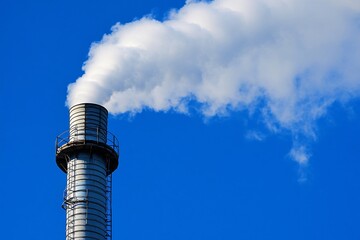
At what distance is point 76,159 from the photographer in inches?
2072

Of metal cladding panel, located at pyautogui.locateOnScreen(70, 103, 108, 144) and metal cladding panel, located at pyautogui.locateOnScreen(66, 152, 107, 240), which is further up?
metal cladding panel, located at pyautogui.locateOnScreen(70, 103, 108, 144)

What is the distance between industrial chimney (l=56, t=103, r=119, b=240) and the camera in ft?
167

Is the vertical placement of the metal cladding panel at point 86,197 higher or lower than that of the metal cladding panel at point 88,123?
lower

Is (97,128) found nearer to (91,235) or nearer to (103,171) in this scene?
(103,171)

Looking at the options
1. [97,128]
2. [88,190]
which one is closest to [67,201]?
[88,190]

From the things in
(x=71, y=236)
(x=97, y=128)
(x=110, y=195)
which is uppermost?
(x=97, y=128)

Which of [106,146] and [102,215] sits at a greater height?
[106,146]

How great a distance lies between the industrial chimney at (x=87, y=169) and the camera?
50.8 meters

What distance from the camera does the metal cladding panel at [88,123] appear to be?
53.1m

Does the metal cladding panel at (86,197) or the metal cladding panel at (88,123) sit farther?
the metal cladding panel at (88,123)

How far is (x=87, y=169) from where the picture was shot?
171 feet

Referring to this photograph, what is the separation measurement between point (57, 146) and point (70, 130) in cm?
119

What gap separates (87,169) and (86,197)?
172 centimetres

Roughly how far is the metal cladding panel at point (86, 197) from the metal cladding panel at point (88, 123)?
3.54ft
